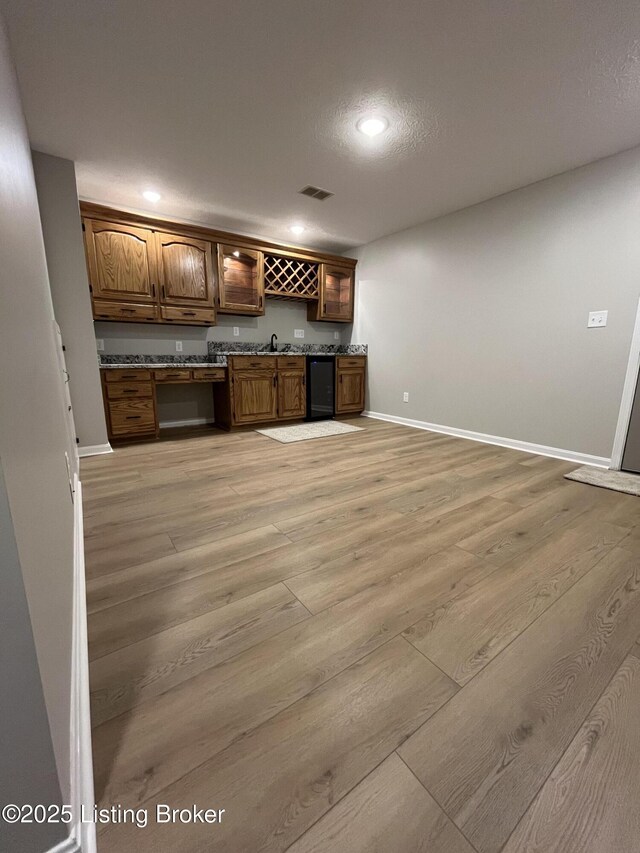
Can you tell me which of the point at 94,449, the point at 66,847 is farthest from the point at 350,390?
the point at 66,847

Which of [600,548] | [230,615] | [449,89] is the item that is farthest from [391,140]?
[230,615]

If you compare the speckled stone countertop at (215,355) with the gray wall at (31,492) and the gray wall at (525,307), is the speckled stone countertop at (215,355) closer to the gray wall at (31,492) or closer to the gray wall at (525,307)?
the gray wall at (525,307)

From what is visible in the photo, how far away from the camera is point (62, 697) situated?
Answer: 642 mm

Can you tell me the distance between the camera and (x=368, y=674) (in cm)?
97

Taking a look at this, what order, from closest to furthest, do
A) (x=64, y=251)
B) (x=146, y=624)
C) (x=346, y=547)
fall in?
1. (x=146, y=624)
2. (x=346, y=547)
3. (x=64, y=251)

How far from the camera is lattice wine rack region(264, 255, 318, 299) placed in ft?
13.7

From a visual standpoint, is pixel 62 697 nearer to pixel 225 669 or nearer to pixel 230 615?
pixel 225 669

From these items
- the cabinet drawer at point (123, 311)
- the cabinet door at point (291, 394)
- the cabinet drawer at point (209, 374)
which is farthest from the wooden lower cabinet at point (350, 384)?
the cabinet drawer at point (123, 311)

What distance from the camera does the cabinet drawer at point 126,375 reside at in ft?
10.4

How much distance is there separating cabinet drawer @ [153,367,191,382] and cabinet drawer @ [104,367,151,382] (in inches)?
3.3

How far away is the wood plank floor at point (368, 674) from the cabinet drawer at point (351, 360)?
2.91m

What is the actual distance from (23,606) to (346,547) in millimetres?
1292

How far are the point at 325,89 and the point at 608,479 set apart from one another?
10.3 ft

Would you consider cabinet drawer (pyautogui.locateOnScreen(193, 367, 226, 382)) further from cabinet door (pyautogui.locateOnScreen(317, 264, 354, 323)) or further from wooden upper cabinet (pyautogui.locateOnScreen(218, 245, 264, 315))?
cabinet door (pyautogui.locateOnScreen(317, 264, 354, 323))
